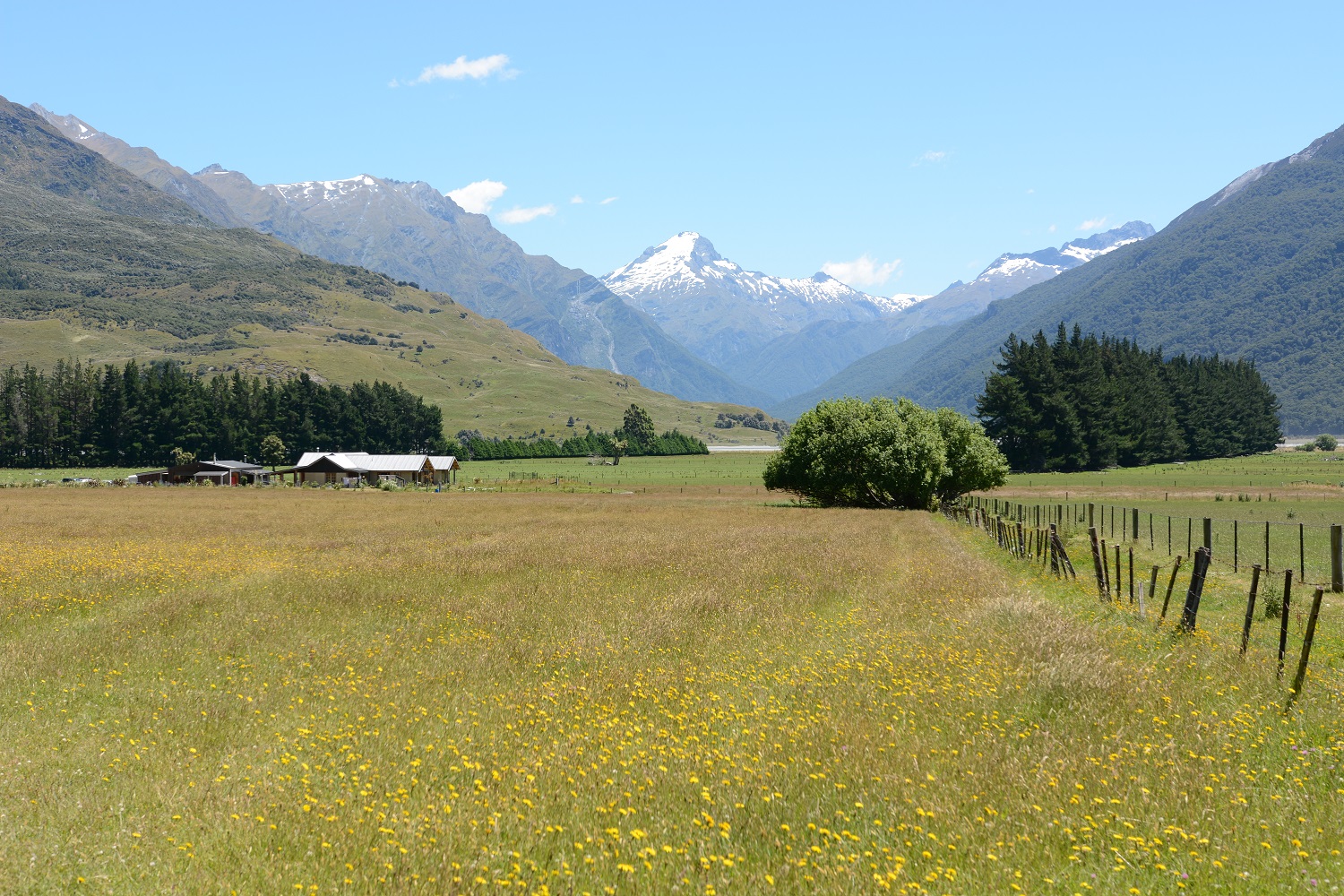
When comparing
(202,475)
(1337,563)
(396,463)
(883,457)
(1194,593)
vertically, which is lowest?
(1337,563)

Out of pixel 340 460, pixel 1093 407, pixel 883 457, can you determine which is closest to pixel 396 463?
pixel 340 460

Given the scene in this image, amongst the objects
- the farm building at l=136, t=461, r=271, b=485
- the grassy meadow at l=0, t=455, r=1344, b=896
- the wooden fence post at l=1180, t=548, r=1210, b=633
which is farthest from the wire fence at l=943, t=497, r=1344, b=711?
the farm building at l=136, t=461, r=271, b=485

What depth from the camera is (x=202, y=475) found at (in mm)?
125875

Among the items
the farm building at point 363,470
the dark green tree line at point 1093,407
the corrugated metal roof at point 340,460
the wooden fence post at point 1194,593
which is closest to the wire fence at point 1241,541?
the wooden fence post at point 1194,593

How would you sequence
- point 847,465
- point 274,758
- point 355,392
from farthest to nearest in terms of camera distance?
→ point 355,392 → point 847,465 → point 274,758

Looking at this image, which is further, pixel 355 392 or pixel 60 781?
pixel 355 392

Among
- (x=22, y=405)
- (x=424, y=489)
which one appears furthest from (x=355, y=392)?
(x=424, y=489)

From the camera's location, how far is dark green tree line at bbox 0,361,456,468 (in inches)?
5837

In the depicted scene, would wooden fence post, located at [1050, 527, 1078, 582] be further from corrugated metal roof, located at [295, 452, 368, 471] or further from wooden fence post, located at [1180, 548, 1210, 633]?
corrugated metal roof, located at [295, 452, 368, 471]

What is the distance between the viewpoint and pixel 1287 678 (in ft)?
45.1

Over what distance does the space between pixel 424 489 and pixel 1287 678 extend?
10851 centimetres

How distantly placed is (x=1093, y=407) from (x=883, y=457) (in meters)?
78.6

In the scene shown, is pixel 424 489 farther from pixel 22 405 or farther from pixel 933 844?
pixel 933 844

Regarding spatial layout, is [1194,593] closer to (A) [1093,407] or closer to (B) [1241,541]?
(B) [1241,541]
